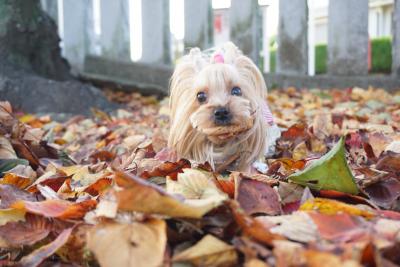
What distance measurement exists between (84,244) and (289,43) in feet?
14.4

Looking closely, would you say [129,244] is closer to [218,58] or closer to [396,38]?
[218,58]

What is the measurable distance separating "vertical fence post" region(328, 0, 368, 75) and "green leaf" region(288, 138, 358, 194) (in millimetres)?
3708

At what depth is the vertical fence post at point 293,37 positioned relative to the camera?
16.5ft

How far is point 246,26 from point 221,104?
3263mm

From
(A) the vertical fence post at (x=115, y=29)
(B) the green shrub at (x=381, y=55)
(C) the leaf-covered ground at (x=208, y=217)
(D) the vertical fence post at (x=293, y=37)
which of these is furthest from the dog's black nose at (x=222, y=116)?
(B) the green shrub at (x=381, y=55)

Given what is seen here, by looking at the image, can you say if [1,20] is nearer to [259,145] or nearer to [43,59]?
[43,59]

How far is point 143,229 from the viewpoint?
0.91 m

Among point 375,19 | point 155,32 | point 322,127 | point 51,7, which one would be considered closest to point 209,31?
point 155,32

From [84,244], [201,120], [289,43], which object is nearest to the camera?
[84,244]

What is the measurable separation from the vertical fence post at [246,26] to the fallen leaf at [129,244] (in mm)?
4466

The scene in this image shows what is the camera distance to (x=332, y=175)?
Result: 1.24 meters

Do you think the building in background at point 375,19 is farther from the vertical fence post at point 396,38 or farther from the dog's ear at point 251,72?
the dog's ear at point 251,72

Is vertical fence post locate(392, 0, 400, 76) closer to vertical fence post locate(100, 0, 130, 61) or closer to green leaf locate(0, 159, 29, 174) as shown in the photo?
vertical fence post locate(100, 0, 130, 61)

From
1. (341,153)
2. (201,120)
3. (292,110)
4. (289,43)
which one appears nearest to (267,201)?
(341,153)
